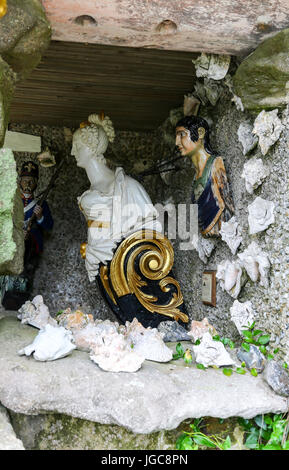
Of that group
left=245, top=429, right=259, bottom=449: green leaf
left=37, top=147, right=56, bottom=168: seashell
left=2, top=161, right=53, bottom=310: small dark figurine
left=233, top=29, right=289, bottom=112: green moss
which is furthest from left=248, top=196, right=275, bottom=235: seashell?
left=37, top=147, right=56, bottom=168: seashell

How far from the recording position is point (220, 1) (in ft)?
8.34

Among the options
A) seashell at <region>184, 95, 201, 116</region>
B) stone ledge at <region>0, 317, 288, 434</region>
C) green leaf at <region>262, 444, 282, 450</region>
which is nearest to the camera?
stone ledge at <region>0, 317, 288, 434</region>

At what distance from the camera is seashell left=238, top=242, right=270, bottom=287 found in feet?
9.07

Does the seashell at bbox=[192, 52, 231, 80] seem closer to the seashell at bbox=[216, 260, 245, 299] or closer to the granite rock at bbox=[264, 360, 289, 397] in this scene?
the seashell at bbox=[216, 260, 245, 299]

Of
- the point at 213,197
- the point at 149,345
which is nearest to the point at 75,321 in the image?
the point at 149,345

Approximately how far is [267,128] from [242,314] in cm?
95

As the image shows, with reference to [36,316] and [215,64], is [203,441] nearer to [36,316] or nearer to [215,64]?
[36,316]

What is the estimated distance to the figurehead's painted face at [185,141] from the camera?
3527mm

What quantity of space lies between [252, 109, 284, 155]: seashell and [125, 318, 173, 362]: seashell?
1.06 m

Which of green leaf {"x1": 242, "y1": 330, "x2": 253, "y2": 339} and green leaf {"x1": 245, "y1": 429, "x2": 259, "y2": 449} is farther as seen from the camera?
green leaf {"x1": 242, "y1": 330, "x2": 253, "y2": 339}

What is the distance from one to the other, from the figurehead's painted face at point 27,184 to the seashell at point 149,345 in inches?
71.9
